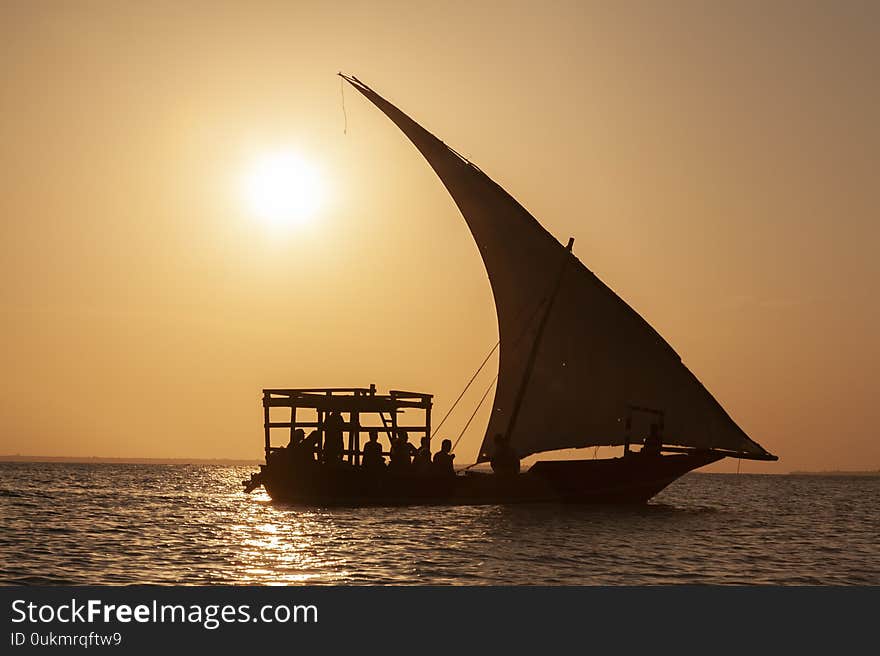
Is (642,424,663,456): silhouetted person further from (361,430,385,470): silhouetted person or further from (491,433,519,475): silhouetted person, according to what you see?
(361,430,385,470): silhouetted person

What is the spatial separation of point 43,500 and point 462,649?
4400cm

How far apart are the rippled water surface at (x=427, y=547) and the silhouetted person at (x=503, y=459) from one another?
3.96 ft

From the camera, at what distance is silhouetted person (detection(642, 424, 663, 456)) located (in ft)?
127

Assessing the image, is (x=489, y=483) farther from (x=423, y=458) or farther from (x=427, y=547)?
(x=427, y=547)

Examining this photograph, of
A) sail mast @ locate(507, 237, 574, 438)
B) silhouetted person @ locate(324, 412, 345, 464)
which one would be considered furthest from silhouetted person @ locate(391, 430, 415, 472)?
sail mast @ locate(507, 237, 574, 438)

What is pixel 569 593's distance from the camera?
1709cm

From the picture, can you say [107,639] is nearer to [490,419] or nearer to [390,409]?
[390,409]

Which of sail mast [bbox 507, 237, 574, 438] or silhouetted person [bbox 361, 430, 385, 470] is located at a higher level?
sail mast [bbox 507, 237, 574, 438]

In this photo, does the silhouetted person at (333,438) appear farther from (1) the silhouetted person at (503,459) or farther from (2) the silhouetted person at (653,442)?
(2) the silhouetted person at (653,442)

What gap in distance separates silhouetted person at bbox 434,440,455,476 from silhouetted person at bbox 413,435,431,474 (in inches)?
11.5

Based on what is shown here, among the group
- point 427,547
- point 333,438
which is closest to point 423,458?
point 333,438

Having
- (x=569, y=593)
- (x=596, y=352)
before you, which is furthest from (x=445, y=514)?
(x=569, y=593)

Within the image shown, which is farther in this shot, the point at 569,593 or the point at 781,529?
the point at 781,529

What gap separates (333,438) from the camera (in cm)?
3850
